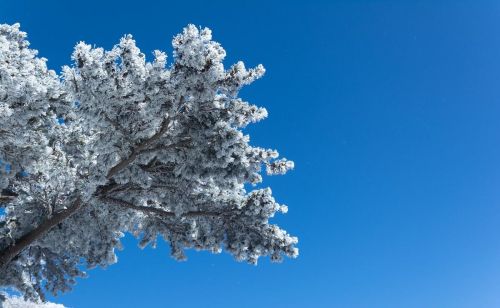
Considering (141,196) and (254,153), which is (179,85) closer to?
(254,153)

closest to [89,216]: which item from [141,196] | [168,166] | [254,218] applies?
[141,196]

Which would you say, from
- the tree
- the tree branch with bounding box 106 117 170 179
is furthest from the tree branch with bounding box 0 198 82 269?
the tree branch with bounding box 106 117 170 179

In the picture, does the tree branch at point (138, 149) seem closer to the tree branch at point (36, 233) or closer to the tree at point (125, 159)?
the tree at point (125, 159)

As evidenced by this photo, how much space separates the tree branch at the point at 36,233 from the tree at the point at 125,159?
0.05 metres

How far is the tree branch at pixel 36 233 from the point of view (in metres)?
17.8

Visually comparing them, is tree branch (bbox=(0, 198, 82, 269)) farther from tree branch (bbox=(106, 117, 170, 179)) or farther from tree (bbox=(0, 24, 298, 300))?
tree branch (bbox=(106, 117, 170, 179))

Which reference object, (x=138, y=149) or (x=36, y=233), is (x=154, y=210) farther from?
(x=36, y=233)

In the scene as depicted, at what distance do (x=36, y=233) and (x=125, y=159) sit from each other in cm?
537

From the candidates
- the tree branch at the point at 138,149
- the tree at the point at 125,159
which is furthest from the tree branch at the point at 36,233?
the tree branch at the point at 138,149

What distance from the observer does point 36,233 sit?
1830 cm

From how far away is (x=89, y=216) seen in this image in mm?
20016

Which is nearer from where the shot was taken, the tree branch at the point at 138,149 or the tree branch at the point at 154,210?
the tree branch at the point at 138,149

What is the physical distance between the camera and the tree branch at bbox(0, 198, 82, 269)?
17819 millimetres

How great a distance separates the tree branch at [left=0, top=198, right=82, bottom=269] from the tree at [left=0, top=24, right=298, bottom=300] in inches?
1.9
